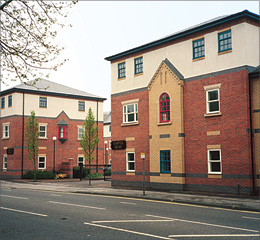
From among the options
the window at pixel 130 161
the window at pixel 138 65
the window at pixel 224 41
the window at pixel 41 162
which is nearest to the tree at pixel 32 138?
the window at pixel 41 162

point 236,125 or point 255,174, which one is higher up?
point 236,125

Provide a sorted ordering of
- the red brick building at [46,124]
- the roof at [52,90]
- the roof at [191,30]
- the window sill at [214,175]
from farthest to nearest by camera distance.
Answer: the roof at [52,90]
the red brick building at [46,124]
the window sill at [214,175]
the roof at [191,30]

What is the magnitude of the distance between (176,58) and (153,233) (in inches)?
638

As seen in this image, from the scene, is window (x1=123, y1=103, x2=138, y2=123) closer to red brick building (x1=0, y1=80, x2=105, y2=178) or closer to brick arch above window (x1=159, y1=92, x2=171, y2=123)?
brick arch above window (x1=159, y1=92, x2=171, y2=123)

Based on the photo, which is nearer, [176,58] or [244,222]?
[244,222]

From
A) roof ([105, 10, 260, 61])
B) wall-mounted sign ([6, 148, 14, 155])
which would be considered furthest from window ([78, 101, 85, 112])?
roof ([105, 10, 260, 61])

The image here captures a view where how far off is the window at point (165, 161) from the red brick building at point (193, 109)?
7 centimetres

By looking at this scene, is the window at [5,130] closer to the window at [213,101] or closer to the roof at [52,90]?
the roof at [52,90]

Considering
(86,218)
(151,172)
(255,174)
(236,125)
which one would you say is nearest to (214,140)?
(236,125)

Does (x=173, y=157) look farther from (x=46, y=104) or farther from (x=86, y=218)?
(x=46, y=104)

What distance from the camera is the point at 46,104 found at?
41938mm

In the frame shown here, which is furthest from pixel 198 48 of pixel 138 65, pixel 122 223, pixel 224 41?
pixel 122 223

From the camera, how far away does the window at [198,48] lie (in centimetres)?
2175

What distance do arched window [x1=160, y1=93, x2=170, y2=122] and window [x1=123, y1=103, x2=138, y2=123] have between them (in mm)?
2747
